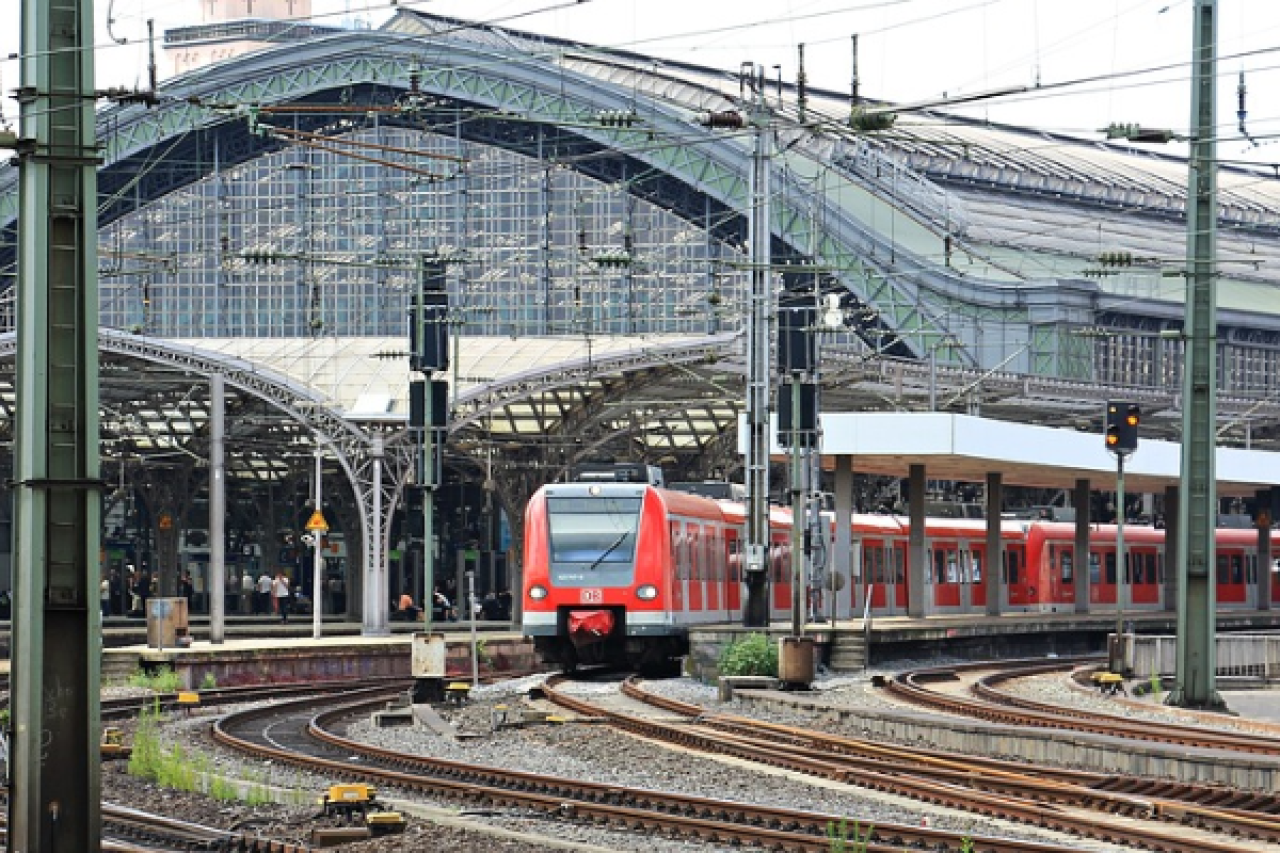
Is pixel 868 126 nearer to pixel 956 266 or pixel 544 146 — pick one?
pixel 956 266

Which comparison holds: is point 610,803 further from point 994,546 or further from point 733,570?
point 994,546

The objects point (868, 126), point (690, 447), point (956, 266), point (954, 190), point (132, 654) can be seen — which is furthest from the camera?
point (954, 190)

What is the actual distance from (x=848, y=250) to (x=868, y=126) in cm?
4354

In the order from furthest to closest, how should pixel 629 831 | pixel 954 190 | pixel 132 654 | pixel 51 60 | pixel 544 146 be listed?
pixel 954 190, pixel 544 146, pixel 132 654, pixel 629 831, pixel 51 60

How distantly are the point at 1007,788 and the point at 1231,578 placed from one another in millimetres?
39892

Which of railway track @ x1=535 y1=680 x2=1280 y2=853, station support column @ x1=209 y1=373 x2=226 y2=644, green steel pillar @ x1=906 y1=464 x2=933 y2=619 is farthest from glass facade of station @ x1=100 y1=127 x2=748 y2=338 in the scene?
railway track @ x1=535 y1=680 x2=1280 y2=853

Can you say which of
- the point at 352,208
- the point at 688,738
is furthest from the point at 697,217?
the point at 688,738

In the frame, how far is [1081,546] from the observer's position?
50.8 meters

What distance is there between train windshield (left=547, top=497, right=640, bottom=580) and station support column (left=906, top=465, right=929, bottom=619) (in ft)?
31.7

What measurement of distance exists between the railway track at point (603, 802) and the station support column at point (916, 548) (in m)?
18.9

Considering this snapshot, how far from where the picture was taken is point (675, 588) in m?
34.4

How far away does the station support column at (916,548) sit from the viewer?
4234 cm

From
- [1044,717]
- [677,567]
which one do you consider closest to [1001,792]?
[1044,717]

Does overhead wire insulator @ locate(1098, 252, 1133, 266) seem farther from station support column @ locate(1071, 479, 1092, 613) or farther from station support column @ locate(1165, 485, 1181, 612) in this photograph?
station support column @ locate(1165, 485, 1181, 612)
